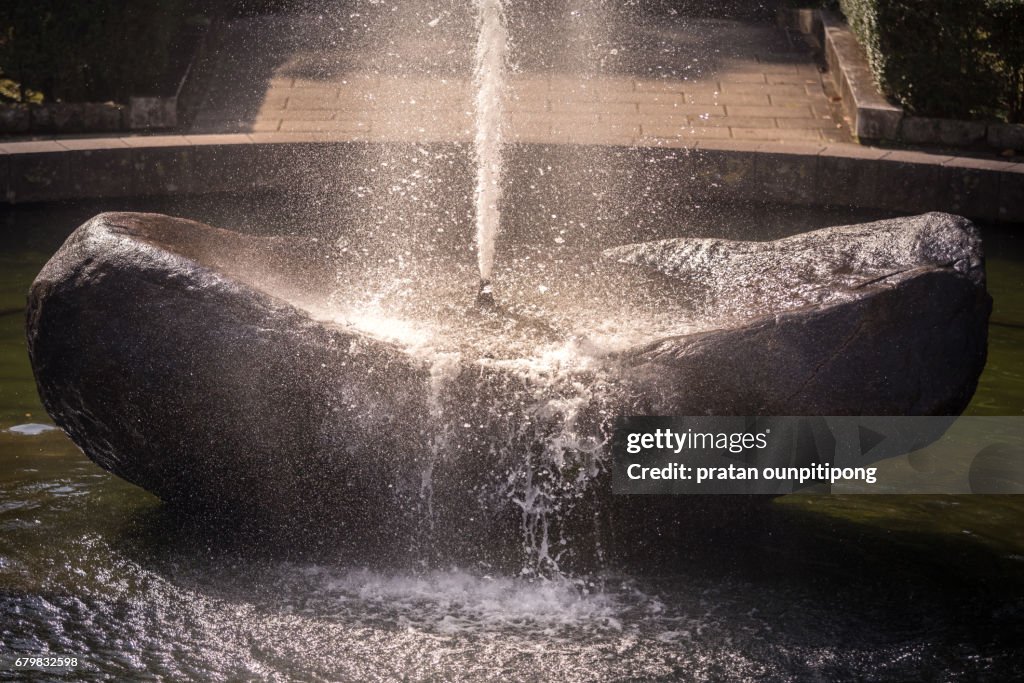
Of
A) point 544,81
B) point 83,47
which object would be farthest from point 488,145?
point 83,47

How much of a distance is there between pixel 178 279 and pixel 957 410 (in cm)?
198

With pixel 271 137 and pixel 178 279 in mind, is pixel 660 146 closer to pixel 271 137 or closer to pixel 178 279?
pixel 271 137

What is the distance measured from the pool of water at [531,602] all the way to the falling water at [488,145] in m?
1.24

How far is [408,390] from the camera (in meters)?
3.30

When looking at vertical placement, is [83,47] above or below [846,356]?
above

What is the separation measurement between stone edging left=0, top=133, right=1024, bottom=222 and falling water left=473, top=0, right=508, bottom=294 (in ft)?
Result: 0.58

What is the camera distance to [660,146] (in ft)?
23.6

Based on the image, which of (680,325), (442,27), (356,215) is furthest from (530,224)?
(442,27)

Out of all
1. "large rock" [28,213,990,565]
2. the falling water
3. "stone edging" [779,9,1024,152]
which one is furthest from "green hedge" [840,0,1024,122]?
"large rock" [28,213,990,565]

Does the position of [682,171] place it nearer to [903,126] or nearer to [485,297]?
[903,126]

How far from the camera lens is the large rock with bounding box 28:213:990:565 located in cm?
327

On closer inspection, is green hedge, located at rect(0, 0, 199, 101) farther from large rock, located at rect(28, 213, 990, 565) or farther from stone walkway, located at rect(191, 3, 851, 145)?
large rock, located at rect(28, 213, 990, 565)

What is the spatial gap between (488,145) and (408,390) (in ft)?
13.6

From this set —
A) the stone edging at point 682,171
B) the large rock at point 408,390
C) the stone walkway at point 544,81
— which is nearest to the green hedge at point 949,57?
the stone walkway at point 544,81
